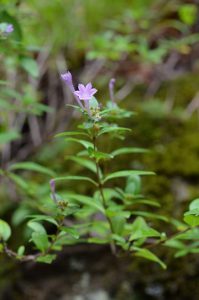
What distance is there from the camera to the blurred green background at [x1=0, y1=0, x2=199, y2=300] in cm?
170

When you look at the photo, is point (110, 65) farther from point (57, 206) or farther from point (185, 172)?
point (57, 206)

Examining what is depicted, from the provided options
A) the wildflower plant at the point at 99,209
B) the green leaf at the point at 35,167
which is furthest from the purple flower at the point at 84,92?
the green leaf at the point at 35,167

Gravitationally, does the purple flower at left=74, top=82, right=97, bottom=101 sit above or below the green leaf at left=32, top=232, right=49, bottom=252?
above

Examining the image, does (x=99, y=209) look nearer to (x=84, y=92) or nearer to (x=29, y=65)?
(x=84, y=92)

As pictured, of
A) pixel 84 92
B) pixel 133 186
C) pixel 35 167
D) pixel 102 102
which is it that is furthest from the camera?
pixel 102 102

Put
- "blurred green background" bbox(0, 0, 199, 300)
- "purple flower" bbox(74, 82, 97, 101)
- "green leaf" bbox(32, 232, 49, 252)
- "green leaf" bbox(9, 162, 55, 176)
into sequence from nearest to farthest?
"purple flower" bbox(74, 82, 97, 101) < "green leaf" bbox(32, 232, 49, 252) < "green leaf" bbox(9, 162, 55, 176) < "blurred green background" bbox(0, 0, 199, 300)

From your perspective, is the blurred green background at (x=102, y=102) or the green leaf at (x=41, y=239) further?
the blurred green background at (x=102, y=102)

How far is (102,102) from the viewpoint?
2.70m

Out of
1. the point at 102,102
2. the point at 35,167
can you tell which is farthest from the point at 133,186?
the point at 102,102

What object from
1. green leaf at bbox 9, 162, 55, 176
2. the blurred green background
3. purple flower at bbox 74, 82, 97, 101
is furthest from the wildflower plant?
the blurred green background

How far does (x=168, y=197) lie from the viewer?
1.93 meters

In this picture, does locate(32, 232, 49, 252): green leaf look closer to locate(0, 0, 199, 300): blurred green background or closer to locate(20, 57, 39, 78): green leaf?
A: locate(0, 0, 199, 300): blurred green background

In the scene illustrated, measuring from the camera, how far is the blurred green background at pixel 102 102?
1.70m

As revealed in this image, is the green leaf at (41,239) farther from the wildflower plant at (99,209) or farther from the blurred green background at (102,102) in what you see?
the blurred green background at (102,102)
